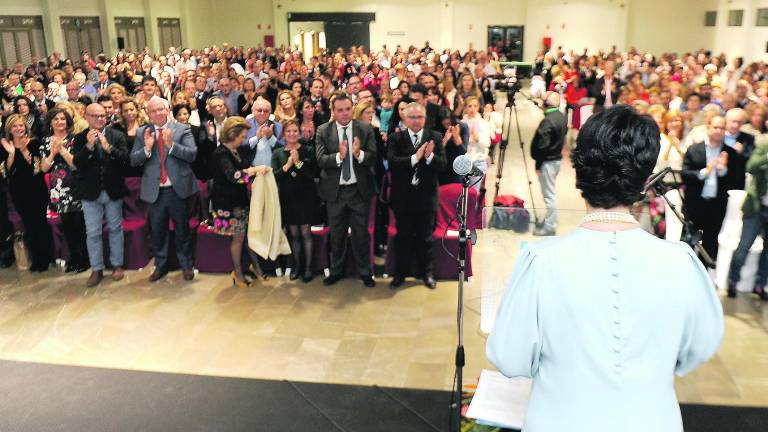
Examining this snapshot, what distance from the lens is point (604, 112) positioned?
4.56ft

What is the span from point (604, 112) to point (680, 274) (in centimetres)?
37

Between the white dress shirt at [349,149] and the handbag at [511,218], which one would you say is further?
the white dress shirt at [349,149]

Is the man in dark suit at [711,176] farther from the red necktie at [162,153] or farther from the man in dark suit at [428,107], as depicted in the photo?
the red necktie at [162,153]

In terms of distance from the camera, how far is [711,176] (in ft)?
17.2

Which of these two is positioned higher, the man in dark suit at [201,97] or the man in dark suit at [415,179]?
the man in dark suit at [201,97]

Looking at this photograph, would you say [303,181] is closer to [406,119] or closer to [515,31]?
[406,119]

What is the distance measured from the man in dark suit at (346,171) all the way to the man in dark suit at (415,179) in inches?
8.4

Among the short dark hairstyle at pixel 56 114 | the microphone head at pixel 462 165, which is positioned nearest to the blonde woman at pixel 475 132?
the short dark hairstyle at pixel 56 114

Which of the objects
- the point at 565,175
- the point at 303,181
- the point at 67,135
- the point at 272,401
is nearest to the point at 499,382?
the point at 272,401

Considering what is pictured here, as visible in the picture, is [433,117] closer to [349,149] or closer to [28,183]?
[349,149]

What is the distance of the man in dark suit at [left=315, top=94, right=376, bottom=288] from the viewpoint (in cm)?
529

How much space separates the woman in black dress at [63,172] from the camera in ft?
18.2

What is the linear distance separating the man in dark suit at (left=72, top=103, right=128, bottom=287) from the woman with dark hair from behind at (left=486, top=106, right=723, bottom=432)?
479cm

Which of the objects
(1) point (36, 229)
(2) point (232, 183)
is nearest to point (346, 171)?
(2) point (232, 183)
